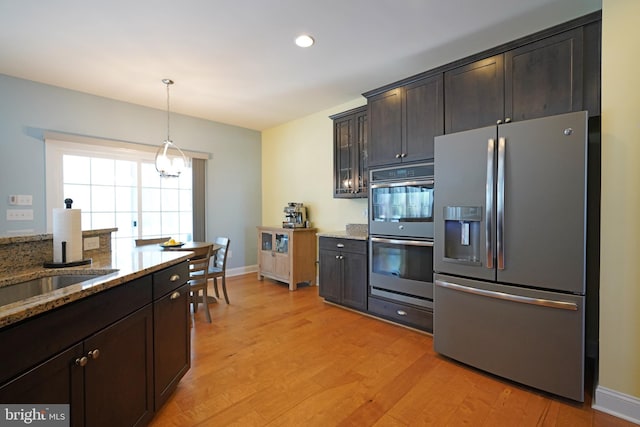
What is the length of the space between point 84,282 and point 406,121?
9.45ft

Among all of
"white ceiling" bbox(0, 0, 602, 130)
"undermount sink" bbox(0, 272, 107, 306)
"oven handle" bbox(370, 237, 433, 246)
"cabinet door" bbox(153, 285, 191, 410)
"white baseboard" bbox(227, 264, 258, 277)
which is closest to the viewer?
"undermount sink" bbox(0, 272, 107, 306)

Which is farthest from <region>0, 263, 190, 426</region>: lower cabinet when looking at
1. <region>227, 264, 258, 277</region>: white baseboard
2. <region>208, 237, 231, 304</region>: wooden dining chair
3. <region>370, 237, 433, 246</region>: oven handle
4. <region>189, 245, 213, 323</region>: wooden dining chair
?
<region>227, 264, 258, 277</region>: white baseboard

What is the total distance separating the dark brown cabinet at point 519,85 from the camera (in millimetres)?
2154

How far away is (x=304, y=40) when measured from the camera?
2658 millimetres

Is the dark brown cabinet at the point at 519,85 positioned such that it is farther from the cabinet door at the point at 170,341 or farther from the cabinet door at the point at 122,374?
the cabinet door at the point at 122,374

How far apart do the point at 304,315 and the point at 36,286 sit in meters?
2.45

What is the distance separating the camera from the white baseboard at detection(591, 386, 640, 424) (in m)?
1.74

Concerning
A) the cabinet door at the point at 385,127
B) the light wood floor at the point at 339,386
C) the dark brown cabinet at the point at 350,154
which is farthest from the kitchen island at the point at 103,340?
the dark brown cabinet at the point at 350,154

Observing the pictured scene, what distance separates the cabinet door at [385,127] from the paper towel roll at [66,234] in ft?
8.77

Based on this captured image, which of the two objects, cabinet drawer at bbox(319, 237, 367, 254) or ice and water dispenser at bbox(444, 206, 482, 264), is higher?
ice and water dispenser at bbox(444, 206, 482, 264)

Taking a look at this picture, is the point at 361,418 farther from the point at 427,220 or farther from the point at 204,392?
the point at 427,220

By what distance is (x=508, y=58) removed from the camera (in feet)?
7.91

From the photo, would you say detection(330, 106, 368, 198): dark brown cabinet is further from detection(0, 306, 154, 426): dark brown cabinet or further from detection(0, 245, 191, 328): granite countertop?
detection(0, 306, 154, 426): dark brown cabinet

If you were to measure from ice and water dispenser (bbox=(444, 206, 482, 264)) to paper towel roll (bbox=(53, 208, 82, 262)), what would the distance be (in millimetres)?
2558
